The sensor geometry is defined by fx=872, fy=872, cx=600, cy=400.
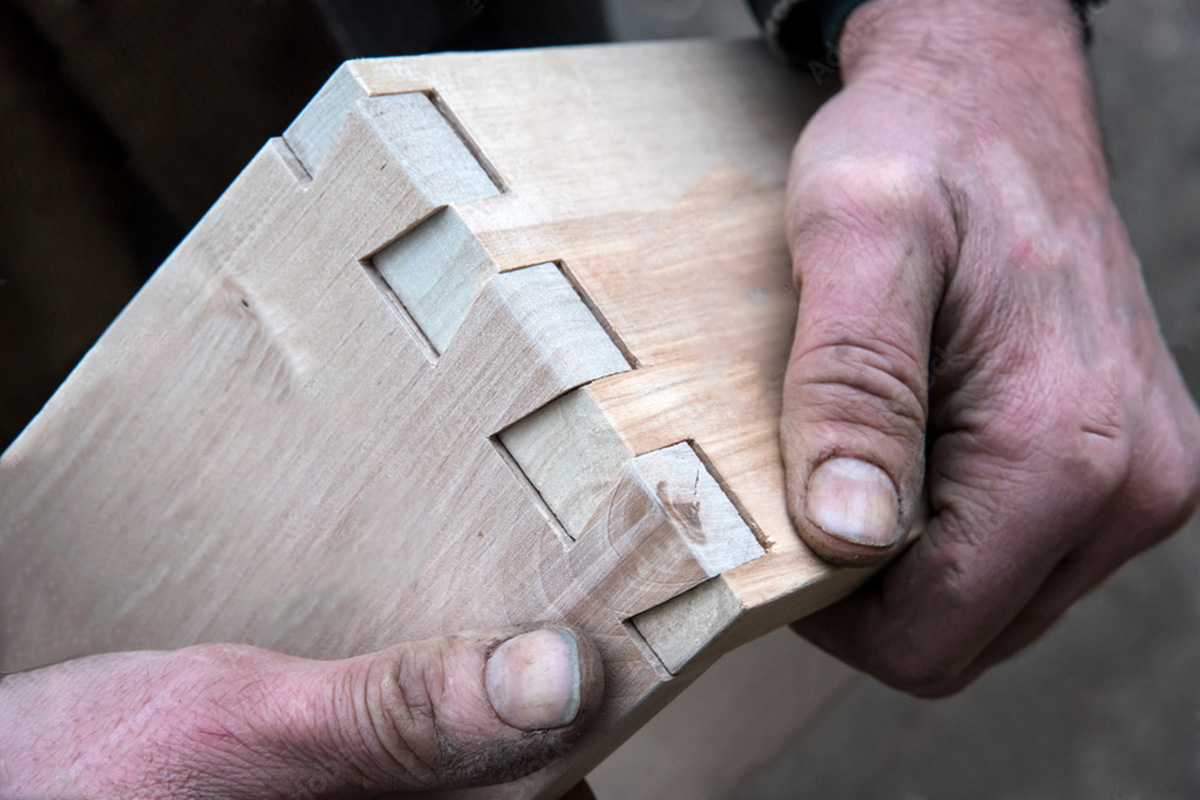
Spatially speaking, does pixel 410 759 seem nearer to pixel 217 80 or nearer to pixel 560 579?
pixel 560 579

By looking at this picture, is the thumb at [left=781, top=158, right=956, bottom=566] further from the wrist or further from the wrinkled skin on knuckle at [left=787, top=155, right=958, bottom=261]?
the wrist

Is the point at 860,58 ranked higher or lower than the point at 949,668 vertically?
higher

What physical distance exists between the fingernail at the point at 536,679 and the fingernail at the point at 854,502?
0.20m

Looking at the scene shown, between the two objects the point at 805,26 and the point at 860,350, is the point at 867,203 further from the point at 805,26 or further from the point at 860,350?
the point at 805,26

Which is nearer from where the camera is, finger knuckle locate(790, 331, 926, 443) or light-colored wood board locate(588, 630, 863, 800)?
finger knuckle locate(790, 331, 926, 443)

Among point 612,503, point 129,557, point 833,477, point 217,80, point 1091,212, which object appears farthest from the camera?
point 217,80

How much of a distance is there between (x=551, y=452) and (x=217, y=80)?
887 mm

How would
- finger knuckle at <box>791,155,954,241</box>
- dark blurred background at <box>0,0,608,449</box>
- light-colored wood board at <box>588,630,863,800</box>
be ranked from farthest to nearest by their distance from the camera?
light-colored wood board at <box>588,630,863,800</box> → dark blurred background at <box>0,0,608,449</box> → finger knuckle at <box>791,155,954,241</box>

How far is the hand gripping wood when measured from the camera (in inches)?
23.0

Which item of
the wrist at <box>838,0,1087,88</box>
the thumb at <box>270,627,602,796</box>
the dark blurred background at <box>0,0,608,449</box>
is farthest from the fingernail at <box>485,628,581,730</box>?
the dark blurred background at <box>0,0,608,449</box>

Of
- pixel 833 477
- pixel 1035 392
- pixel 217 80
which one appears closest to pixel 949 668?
pixel 1035 392

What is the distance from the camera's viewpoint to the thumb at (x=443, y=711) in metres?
0.57

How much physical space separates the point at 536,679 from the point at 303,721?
0.18m

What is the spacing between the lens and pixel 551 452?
23.4 inches
